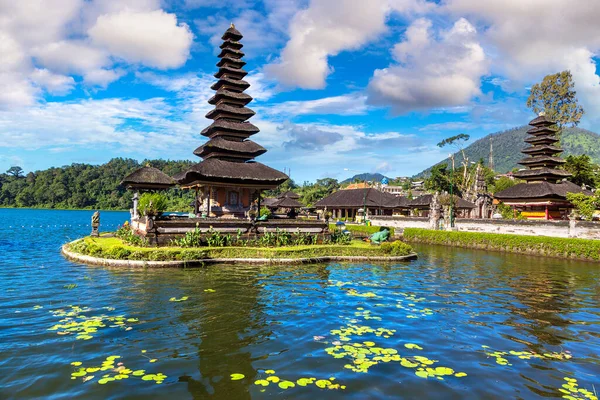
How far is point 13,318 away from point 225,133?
24660 millimetres

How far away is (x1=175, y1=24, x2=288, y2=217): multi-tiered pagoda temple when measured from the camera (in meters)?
30.6

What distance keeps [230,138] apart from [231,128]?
3.66 ft

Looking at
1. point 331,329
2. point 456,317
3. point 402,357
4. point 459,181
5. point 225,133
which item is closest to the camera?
point 402,357

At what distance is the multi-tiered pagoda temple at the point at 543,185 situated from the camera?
138ft

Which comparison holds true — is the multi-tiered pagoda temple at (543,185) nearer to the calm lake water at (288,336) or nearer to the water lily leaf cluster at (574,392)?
the calm lake water at (288,336)

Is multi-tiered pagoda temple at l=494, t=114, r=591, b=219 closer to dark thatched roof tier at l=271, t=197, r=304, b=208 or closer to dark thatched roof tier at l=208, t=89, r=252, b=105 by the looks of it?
dark thatched roof tier at l=271, t=197, r=304, b=208

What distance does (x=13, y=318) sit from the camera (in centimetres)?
→ 1134

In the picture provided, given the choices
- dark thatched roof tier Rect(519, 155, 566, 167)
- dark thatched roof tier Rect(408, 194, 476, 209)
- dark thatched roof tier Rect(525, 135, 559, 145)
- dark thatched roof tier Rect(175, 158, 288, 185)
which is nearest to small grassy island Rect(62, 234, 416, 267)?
dark thatched roof tier Rect(175, 158, 288, 185)

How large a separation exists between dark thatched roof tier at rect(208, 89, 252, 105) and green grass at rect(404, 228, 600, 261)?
24.8 m

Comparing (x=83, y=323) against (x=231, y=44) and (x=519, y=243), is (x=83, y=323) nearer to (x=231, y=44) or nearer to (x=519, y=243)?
(x=231, y=44)

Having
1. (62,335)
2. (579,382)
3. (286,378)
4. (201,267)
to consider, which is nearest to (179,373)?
(286,378)

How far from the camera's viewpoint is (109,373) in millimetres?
7734

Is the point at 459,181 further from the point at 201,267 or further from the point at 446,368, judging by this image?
the point at 446,368

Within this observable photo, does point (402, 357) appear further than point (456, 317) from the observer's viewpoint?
No
